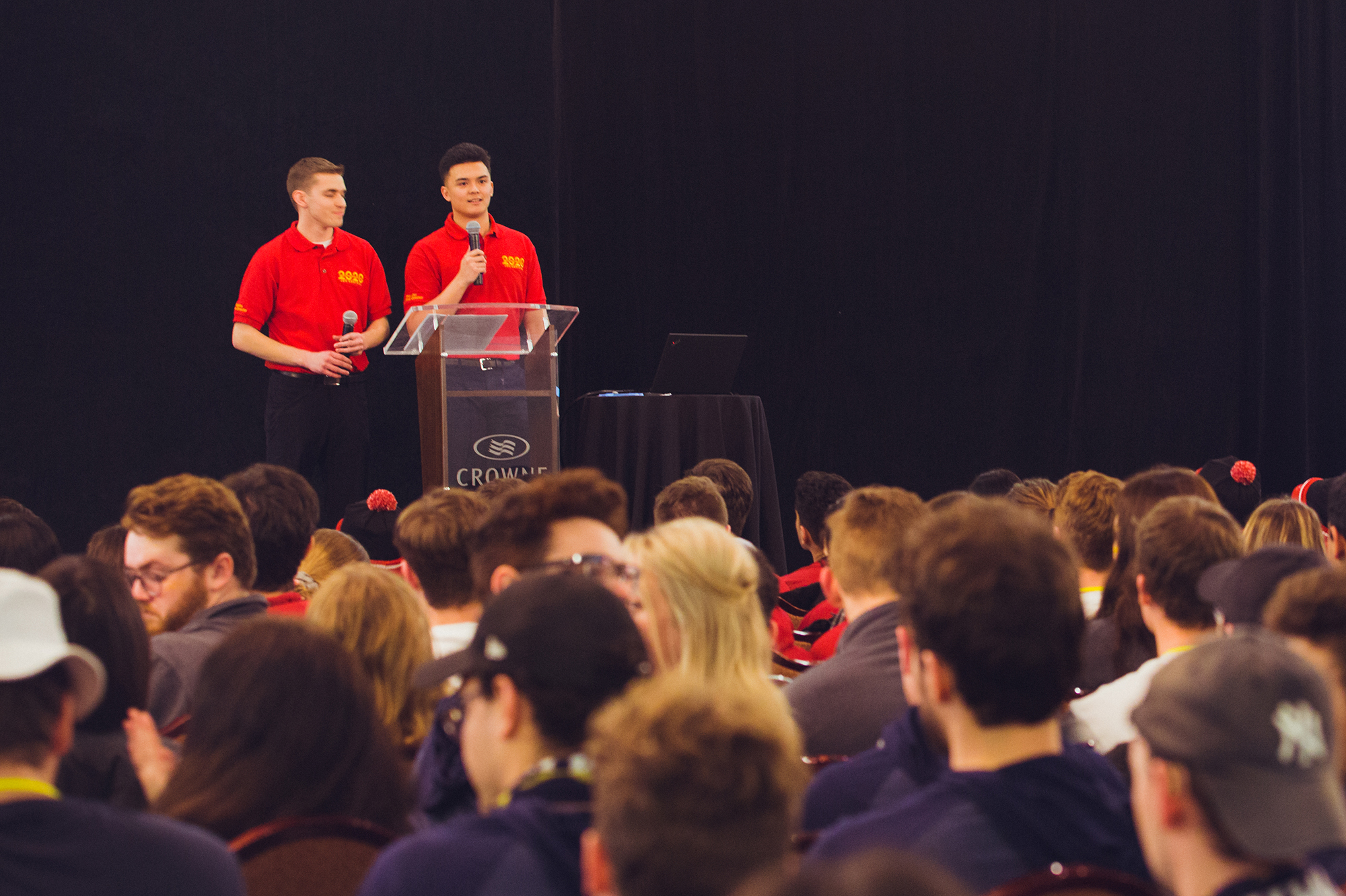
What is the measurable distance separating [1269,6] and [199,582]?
693cm

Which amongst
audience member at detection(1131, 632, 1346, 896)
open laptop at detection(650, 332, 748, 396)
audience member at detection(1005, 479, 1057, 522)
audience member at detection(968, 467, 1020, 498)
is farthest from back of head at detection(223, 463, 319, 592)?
open laptop at detection(650, 332, 748, 396)

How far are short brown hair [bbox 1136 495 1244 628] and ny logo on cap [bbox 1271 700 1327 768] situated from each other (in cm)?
115

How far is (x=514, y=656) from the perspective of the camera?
1.44 meters

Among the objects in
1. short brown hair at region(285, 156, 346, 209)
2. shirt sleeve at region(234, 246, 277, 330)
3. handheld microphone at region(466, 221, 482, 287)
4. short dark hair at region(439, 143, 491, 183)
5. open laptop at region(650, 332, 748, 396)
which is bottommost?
open laptop at region(650, 332, 748, 396)

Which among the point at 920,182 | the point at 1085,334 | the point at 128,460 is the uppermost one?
the point at 920,182

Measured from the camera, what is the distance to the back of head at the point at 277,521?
3023 mm

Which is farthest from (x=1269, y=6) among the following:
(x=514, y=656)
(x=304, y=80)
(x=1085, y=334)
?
(x=514, y=656)

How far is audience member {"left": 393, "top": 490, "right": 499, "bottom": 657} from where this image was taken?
262 centimetres

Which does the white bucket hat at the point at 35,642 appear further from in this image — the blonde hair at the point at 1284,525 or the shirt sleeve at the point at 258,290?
the shirt sleeve at the point at 258,290

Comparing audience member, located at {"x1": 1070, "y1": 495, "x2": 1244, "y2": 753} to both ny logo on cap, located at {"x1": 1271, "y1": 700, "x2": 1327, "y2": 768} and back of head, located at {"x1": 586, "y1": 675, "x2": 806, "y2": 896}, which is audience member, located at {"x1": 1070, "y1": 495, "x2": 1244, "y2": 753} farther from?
back of head, located at {"x1": 586, "y1": 675, "x2": 806, "y2": 896}

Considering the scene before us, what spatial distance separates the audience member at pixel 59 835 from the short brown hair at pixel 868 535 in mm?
1505

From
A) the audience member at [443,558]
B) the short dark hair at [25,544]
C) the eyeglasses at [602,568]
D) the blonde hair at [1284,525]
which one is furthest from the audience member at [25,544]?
the blonde hair at [1284,525]

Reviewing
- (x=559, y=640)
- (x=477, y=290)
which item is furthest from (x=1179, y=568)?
(x=477, y=290)

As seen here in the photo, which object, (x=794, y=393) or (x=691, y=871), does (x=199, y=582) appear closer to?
(x=691, y=871)
